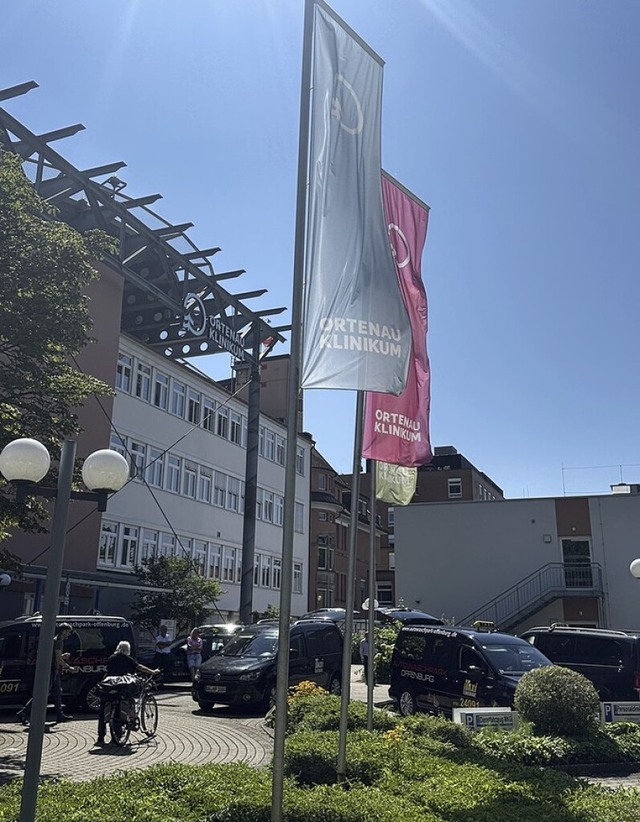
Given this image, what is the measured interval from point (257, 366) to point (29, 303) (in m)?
29.1

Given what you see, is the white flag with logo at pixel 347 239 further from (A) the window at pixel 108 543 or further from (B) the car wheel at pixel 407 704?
(A) the window at pixel 108 543

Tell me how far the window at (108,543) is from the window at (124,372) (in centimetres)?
602

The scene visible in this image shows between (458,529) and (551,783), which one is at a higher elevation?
(458,529)

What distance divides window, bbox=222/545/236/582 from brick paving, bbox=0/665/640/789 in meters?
25.4

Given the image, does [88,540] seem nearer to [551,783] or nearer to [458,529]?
[458,529]

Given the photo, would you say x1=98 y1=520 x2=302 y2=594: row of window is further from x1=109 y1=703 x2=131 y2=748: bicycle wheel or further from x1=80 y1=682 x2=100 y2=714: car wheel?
x1=109 y1=703 x2=131 y2=748: bicycle wheel

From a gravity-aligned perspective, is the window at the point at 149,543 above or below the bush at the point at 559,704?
above

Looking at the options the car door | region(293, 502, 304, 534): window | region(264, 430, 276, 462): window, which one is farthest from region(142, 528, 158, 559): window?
the car door

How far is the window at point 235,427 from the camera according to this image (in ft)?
148

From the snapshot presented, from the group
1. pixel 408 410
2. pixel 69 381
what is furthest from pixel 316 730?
pixel 69 381

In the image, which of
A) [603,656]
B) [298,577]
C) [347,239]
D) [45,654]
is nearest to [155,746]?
[45,654]

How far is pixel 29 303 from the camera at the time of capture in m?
13.0

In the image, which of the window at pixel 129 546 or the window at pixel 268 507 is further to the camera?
the window at pixel 268 507

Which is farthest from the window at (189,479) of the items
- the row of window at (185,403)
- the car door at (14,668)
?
the car door at (14,668)
